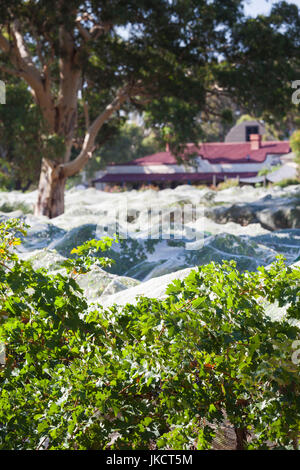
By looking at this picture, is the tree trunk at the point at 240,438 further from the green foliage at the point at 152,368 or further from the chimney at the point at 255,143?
the chimney at the point at 255,143

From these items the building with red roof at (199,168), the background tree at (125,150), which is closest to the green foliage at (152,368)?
the building with red roof at (199,168)

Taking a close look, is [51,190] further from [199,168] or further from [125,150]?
[125,150]

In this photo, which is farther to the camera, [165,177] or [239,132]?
[239,132]

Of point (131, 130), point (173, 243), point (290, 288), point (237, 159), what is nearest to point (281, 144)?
point (237, 159)

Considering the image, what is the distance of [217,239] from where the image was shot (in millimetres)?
6785

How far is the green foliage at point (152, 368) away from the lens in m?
2.51

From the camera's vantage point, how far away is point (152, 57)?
14500mm

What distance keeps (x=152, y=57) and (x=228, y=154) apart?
3788cm

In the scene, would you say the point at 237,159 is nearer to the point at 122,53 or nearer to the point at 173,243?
the point at 122,53

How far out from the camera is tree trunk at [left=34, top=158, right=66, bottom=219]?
15336 mm

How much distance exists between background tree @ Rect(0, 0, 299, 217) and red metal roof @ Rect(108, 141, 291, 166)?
32493mm

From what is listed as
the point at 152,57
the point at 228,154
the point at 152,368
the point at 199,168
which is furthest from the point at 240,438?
the point at 228,154

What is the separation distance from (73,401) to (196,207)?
10.3 metres

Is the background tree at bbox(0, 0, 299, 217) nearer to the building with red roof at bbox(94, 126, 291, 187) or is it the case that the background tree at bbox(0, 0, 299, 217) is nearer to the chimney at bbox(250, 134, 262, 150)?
the building with red roof at bbox(94, 126, 291, 187)
